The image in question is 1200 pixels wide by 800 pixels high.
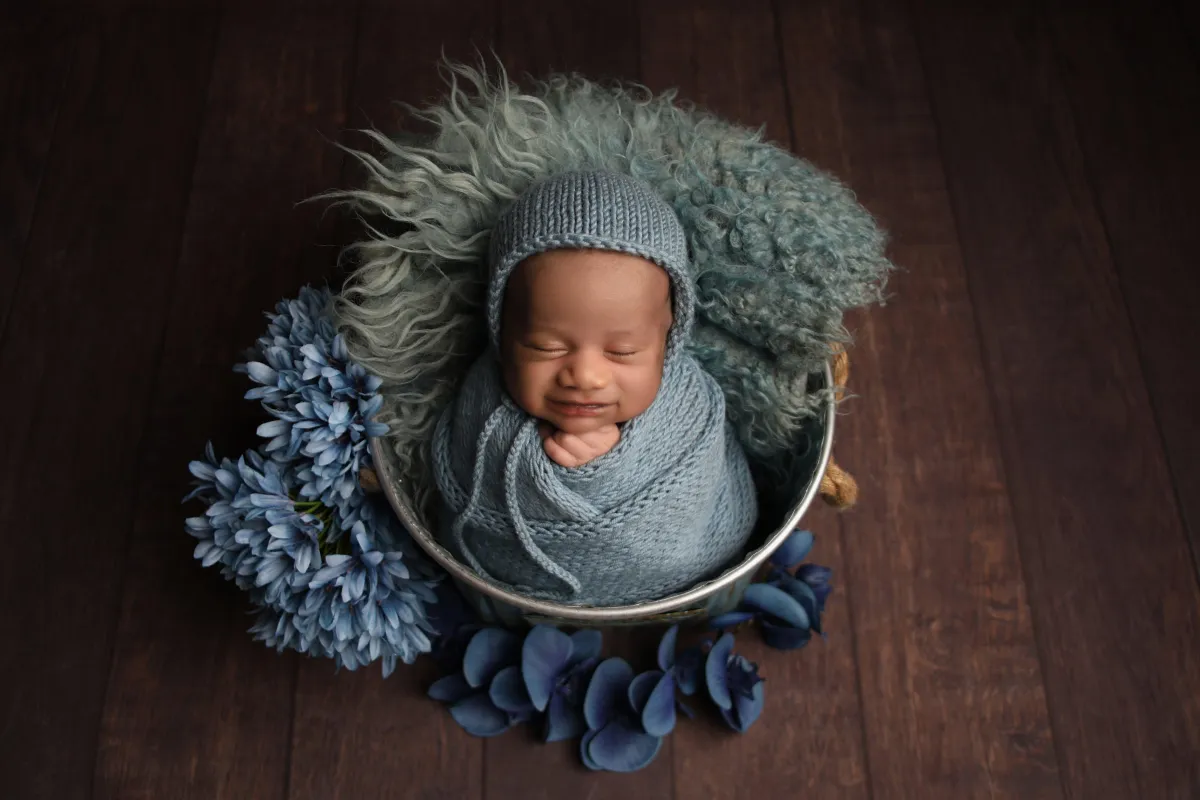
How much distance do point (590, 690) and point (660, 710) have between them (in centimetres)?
7

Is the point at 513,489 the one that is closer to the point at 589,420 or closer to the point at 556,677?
the point at 589,420

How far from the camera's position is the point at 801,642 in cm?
110

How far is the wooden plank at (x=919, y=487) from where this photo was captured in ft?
3.58

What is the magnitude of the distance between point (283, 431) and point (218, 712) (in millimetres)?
383

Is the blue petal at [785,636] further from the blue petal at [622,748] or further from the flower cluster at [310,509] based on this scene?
the flower cluster at [310,509]

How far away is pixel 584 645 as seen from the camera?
3.57ft

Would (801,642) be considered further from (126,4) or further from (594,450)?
(126,4)

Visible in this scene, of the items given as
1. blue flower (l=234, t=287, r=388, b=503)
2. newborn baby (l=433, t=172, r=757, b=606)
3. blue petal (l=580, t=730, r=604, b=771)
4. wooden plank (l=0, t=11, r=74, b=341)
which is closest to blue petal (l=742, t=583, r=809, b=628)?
newborn baby (l=433, t=172, r=757, b=606)

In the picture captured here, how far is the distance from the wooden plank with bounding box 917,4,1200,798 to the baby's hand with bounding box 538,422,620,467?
0.57 m

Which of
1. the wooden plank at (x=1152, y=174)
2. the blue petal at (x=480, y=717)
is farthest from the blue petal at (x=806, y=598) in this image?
the wooden plank at (x=1152, y=174)

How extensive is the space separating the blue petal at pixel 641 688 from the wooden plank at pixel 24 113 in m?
0.88

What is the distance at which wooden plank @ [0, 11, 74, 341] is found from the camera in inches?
51.9

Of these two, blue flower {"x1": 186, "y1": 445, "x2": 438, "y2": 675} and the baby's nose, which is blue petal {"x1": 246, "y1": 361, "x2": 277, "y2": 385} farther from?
the baby's nose

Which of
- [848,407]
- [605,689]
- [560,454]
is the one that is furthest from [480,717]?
[848,407]
